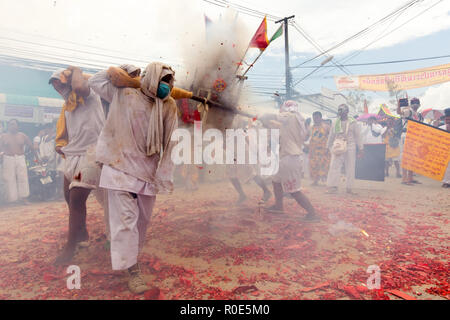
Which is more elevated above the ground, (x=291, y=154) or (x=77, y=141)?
(x=77, y=141)

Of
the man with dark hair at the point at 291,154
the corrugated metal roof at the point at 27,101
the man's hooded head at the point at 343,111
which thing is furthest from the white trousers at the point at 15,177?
the man's hooded head at the point at 343,111

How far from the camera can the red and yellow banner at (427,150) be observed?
6688 mm

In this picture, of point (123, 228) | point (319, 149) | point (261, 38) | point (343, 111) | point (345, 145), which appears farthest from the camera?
point (319, 149)

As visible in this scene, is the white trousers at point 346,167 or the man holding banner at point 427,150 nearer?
the man holding banner at point 427,150

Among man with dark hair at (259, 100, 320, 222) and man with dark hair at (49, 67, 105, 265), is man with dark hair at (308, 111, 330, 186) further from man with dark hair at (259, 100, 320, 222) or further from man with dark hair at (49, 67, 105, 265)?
man with dark hair at (49, 67, 105, 265)

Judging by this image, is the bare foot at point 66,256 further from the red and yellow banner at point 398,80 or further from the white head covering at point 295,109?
the red and yellow banner at point 398,80

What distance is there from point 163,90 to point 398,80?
950 inches

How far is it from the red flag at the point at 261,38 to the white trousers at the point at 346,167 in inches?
228

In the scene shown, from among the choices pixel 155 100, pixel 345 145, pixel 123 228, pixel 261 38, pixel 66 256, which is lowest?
pixel 66 256

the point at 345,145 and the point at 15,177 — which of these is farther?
the point at 345,145

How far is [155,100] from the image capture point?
2.94m

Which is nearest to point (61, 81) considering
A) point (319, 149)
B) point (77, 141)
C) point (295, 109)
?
point (77, 141)

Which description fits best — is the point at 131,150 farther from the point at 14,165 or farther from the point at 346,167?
the point at 346,167

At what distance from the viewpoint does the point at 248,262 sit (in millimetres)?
3438
